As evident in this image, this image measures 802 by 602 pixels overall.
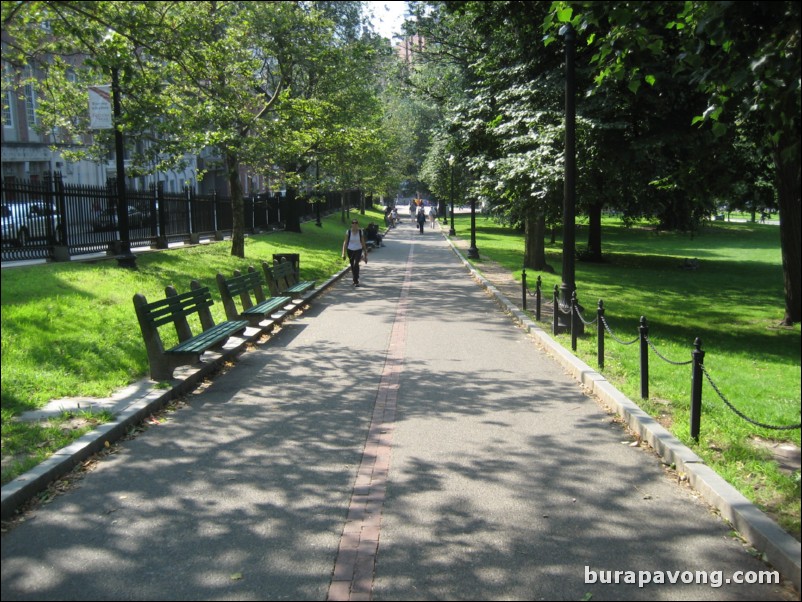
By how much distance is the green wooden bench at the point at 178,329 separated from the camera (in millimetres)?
8445

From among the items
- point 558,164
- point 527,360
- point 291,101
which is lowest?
point 527,360

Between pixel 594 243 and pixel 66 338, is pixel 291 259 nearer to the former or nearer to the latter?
pixel 66 338

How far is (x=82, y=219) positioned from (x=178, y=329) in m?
9.38

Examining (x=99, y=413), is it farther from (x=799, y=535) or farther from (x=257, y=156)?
(x=257, y=156)

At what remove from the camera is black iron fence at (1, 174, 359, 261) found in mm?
15406

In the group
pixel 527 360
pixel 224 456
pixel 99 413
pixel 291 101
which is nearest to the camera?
pixel 224 456

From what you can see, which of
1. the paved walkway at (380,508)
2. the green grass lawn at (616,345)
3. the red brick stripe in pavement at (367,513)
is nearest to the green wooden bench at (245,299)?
the green grass lawn at (616,345)

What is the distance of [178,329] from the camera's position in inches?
383

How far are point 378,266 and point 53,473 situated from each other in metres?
22.9

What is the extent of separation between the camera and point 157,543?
453 cm

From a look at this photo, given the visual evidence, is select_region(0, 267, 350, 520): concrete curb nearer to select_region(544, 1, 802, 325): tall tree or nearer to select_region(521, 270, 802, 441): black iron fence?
Answer: select_region(521, 270, 802, 441): black iron fence

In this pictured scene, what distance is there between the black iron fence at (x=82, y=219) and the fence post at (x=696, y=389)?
1339cm

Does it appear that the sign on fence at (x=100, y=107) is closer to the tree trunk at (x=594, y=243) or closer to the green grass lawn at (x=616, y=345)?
the green grass lawn at (x=616, y=345)

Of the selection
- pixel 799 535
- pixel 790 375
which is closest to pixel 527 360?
pixel 790 375
